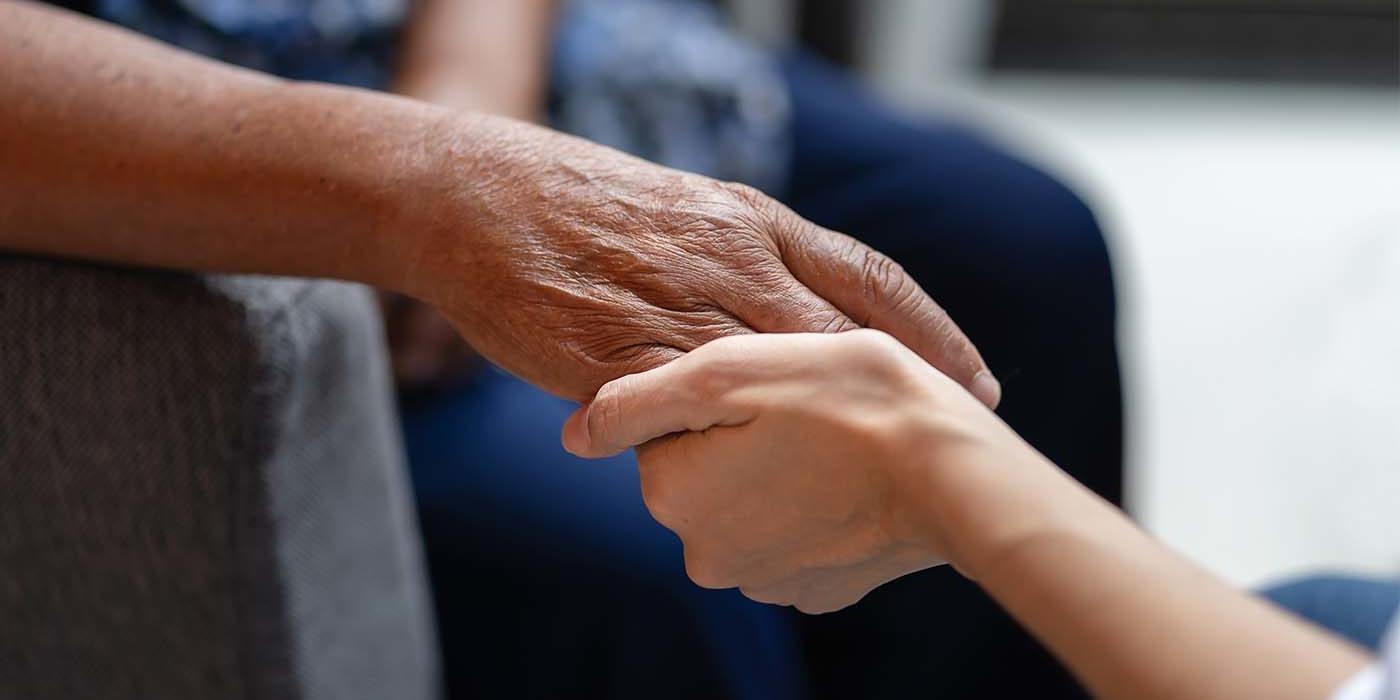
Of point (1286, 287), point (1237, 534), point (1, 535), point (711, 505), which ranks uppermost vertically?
point (711, 505)

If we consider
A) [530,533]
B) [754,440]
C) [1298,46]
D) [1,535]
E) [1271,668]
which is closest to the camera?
[1271,668]

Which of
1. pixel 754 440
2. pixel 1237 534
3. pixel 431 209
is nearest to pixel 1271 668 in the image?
pixel 754 440

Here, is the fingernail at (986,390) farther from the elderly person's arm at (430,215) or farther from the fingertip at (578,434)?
the fingertip at (578,434)

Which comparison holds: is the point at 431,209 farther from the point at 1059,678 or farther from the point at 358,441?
the point at 1059,678

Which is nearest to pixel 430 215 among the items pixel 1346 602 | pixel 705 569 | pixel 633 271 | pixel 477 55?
pixel 633 271

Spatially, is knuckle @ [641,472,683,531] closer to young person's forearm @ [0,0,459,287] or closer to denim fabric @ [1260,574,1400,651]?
young person's forearm @ [0,0,459,287]

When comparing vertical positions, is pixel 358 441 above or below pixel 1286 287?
above

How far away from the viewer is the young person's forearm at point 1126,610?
427mm

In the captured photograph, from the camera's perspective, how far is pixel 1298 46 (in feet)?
8.12

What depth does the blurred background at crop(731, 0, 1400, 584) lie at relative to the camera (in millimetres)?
1579

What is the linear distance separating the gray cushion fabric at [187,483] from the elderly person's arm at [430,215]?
0.11ft

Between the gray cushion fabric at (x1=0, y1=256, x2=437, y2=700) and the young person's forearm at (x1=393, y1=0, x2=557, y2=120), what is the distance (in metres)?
0.26

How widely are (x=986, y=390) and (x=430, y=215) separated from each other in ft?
1.00

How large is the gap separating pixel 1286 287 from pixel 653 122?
4.47 feet
